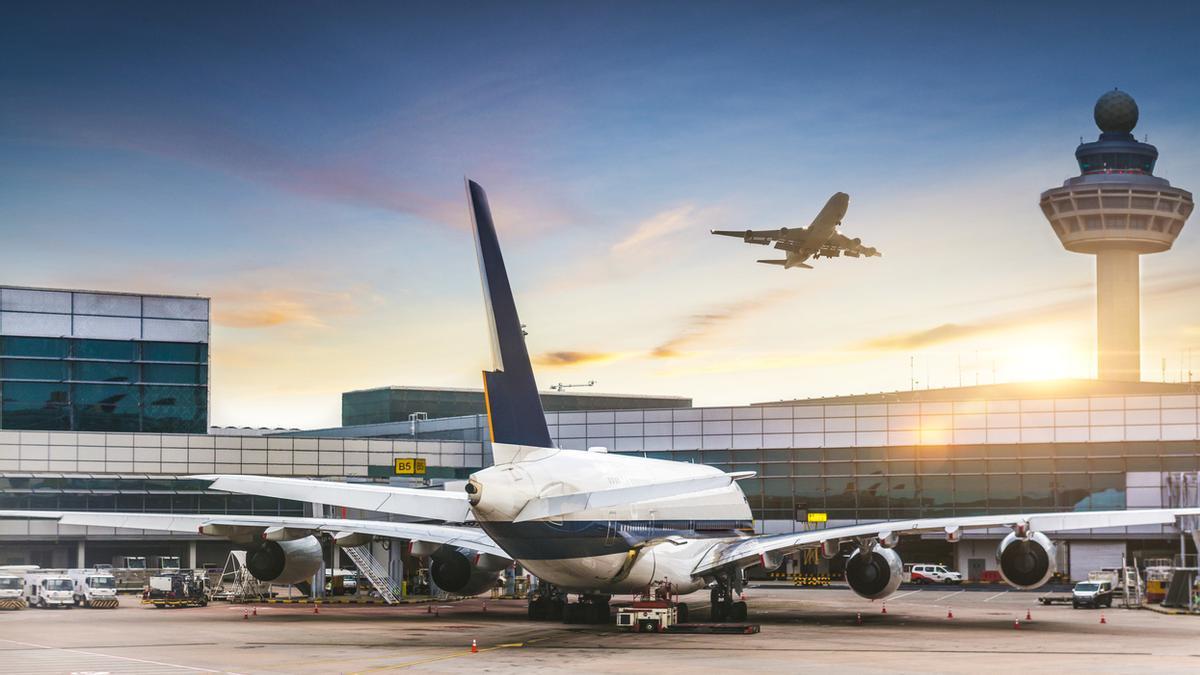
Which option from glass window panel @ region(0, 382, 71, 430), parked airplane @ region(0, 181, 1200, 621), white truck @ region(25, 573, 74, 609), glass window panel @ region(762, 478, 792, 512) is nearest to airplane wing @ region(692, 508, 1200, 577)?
parked airplane @ region(0, 181, 1200, 621)

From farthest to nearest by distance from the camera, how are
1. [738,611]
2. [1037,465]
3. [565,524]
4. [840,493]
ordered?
[840,493], [1037,465], [738,611], [565,524]

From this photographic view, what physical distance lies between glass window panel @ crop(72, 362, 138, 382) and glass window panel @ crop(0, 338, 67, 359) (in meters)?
1.27

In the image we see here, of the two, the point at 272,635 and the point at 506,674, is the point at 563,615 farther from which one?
the point at 506,674

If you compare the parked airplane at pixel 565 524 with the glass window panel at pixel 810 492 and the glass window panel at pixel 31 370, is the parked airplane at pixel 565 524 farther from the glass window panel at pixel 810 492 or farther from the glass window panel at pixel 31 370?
the glass window panel at pixel 31 370

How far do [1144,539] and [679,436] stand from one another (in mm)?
26998

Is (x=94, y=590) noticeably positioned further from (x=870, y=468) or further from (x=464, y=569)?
(x=870, y=468)

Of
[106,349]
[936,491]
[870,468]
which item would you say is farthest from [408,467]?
[936,491]

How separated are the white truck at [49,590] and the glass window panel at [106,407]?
23.4m

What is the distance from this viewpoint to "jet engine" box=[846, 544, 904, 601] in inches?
1620

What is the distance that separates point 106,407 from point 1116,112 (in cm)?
12416

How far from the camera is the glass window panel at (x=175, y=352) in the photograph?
77875mm

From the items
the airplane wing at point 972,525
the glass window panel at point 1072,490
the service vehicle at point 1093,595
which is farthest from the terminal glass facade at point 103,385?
the service vehicle at point 1093,595

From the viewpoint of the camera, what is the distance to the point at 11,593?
52.7m

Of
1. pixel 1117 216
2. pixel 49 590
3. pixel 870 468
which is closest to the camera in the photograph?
pixel 49 590
